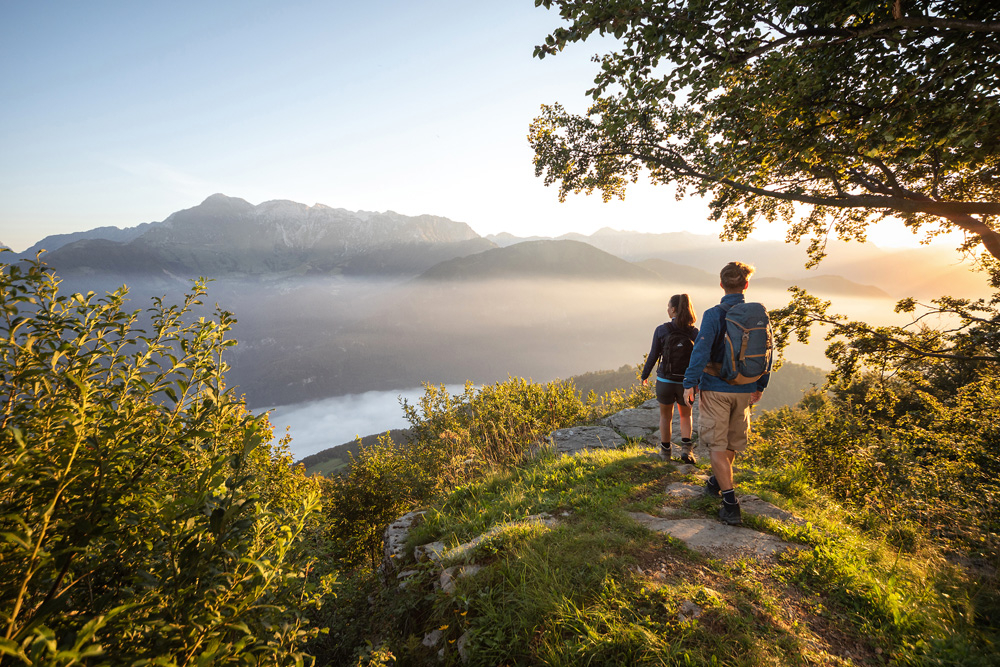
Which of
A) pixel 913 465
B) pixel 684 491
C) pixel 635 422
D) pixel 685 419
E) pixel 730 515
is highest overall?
pixel 685 419

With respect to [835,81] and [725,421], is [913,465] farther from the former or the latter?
[835,81]

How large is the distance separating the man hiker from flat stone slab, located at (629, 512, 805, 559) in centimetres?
32

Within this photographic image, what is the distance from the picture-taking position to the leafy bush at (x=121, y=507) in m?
1.25

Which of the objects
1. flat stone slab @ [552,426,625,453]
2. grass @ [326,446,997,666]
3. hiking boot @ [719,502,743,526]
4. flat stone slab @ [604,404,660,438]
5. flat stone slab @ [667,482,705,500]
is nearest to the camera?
grass @ [326,446,997,666]

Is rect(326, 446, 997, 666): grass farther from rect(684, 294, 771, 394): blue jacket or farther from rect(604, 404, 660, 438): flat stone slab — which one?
rect(604, 404, 660, 438): flat stone slab

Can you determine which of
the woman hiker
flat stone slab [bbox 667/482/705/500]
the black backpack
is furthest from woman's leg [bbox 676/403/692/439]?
flat stone slab [bbox 667/482/705/500]

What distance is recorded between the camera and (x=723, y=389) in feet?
14.1

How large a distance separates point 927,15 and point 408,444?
11761 mm

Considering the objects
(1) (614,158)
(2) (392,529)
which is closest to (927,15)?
(1) (614,158)

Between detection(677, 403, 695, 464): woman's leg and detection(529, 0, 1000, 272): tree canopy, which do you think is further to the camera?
detection(677, 403, 695, 464): woman's leg

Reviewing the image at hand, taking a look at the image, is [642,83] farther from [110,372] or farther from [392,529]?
[392,529]

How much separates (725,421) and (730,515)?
1039 millimetres

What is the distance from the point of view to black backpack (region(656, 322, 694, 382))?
5.61 meters

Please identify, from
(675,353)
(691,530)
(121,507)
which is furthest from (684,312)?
(121,507)
